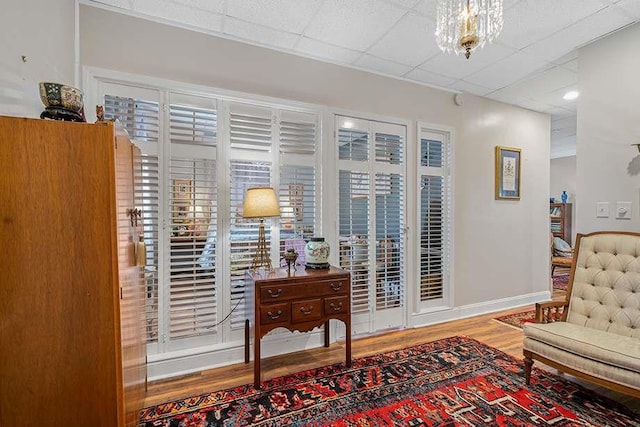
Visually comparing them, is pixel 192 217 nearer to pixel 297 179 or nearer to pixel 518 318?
pixel 297 179

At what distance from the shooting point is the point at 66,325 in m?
1.10

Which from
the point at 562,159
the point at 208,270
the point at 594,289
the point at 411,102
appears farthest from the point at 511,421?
the point at 562,159

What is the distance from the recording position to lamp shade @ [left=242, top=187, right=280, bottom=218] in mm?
2332

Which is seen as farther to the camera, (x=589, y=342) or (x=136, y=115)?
(x=136, y=115)

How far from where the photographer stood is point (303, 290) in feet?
7.69

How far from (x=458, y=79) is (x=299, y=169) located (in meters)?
2.11

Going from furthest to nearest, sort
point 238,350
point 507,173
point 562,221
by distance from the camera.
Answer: point 562,221, point 507,173, point 238,350

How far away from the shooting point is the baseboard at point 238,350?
236cm

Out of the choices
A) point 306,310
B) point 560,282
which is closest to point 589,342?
→ point 306,310

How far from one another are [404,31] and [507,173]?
2526mm

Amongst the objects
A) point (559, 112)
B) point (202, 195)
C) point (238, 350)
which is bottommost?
point (238, 350)

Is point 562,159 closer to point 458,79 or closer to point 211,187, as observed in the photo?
point 458,79

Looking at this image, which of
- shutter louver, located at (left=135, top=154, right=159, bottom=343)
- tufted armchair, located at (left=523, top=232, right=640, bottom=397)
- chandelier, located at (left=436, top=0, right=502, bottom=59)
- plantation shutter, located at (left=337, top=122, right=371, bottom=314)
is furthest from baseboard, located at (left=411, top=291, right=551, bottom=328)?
chandelier, located at (left=436, top=0, right=502, bottom=59)

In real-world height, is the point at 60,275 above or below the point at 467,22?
below
